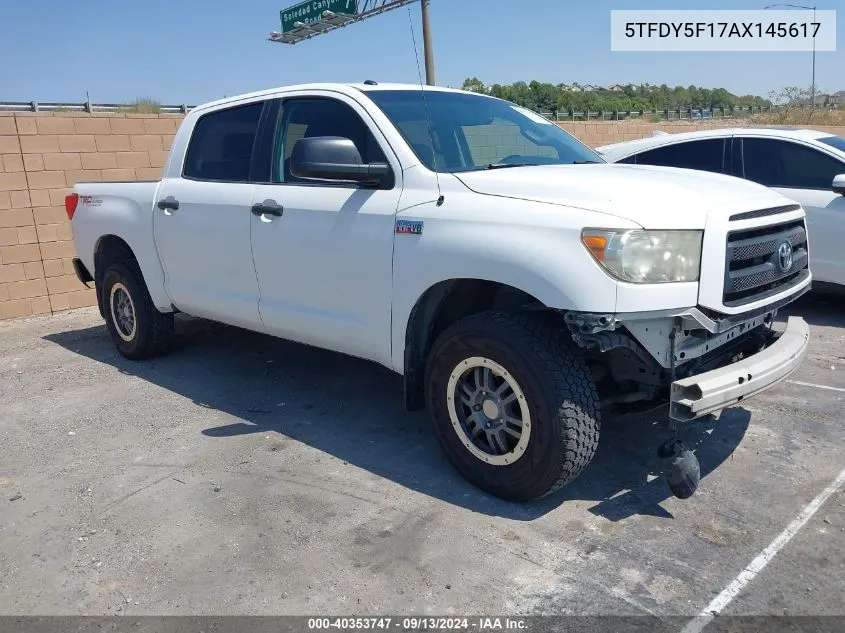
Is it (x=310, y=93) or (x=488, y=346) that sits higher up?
(x=310, y=93)

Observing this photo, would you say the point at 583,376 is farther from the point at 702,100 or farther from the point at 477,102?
the point at 702,100

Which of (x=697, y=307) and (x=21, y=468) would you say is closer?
(x=697, y=307)

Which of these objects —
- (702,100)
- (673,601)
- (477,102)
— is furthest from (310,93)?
(702,100)

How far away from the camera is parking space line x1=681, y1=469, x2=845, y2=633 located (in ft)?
9.20

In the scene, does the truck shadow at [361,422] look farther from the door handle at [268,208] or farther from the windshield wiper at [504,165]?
the windshield wiper at [504,165]

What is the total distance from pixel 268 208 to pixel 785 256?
2857 mm

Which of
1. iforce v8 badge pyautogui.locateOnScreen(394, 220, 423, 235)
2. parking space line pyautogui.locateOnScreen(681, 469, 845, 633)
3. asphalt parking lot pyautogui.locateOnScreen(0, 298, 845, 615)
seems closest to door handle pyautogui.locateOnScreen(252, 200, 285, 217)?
iforce v8 badge pyautogui.locateOnScreen(394, 220, 423, 235)

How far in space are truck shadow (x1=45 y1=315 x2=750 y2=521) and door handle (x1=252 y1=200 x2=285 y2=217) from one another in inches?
51.4

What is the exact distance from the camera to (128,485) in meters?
4.09

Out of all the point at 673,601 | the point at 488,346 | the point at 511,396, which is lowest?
the point at 673,601

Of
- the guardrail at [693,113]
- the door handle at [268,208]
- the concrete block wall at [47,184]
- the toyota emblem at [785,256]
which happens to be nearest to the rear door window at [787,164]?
the toyota emblem at [785,256]

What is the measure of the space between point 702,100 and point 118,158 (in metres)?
56.6

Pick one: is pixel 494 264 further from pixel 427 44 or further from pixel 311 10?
pixel 311 10

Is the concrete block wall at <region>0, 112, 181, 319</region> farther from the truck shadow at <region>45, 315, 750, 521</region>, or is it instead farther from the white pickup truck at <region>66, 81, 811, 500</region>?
the white pickup truck at <region>66, 81, 811, 500</region>
